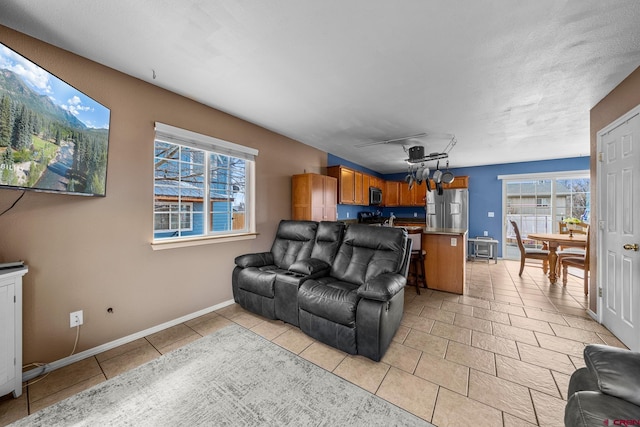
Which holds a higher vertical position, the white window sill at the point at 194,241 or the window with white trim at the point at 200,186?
the window with white trim at the point at 200,186

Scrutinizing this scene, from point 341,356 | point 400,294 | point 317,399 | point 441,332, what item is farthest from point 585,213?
point 317,399

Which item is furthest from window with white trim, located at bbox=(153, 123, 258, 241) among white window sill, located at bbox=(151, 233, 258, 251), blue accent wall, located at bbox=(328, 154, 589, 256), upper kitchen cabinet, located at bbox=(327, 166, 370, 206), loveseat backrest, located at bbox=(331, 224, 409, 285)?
blue accent wall, located at bbox=(328, 154, 589, 256)

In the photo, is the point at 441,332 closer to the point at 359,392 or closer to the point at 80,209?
the point at 359,392

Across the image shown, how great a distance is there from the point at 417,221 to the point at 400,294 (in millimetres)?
5205

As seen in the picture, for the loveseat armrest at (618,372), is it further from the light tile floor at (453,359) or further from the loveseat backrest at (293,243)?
the loveseat backrest at (293,243)

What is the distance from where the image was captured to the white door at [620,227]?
6.73ft

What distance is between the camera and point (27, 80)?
1401 millimetres

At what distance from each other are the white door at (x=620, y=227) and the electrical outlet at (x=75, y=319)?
4.68 metres

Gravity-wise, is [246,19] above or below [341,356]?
above

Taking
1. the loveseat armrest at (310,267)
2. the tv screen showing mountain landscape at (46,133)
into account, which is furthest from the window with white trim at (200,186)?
the loveseat armrest at (310,267)

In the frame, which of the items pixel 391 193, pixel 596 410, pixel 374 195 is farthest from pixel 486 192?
pixel 596 410

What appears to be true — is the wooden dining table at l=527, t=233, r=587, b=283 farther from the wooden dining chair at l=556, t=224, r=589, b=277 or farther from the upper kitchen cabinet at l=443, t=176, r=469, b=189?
the upper kitchen cabinet at l=443, t=176, r=469, b=189

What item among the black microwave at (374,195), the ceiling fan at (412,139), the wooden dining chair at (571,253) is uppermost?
the ceiling fan at (412,139)

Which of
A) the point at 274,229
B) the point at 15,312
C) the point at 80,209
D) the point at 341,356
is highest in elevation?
the point at 80,209
